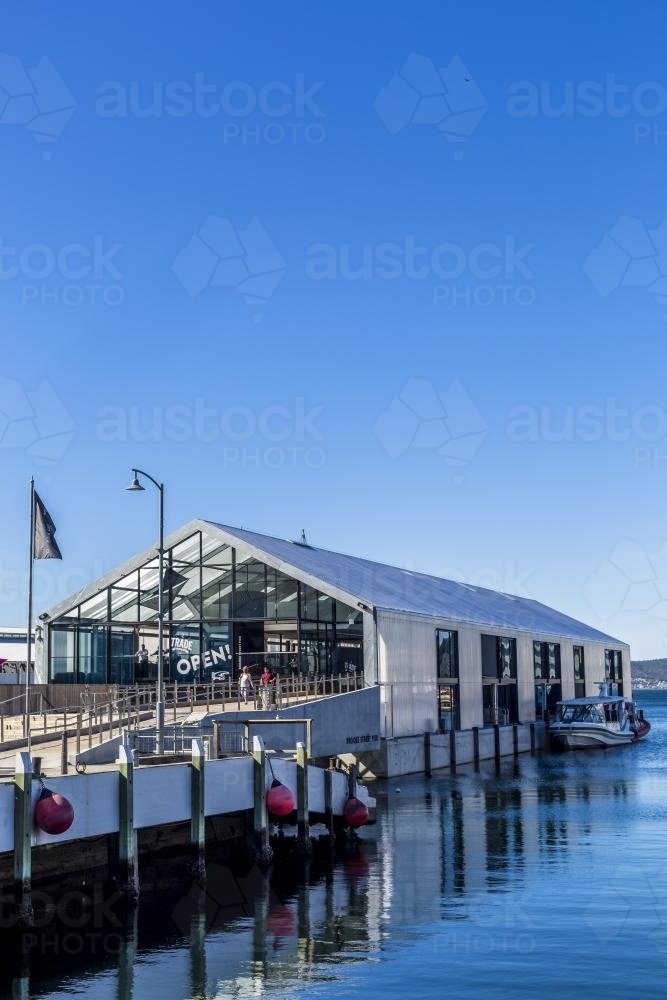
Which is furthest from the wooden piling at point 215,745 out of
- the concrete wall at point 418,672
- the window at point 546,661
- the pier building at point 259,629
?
the window at point 546,661

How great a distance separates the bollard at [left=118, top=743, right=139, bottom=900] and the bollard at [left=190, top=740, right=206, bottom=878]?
2427 millimetres

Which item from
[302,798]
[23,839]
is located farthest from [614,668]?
[23,839]

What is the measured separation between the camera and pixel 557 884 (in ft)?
91.0

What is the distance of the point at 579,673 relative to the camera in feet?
286

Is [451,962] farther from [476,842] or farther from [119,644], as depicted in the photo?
[119,644]

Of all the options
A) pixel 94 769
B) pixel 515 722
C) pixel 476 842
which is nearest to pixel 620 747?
pixel 515 722

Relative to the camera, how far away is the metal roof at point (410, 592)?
54625mm

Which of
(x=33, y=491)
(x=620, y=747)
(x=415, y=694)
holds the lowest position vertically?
(x=620, y=747)

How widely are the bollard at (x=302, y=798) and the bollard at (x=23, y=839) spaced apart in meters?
10.7

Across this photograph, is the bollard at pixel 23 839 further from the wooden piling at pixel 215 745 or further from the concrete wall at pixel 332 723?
the concrete wall at pixel 332 723

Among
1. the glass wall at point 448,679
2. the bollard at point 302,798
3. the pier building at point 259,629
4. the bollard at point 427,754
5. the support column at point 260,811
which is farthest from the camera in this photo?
the glass wall at point 448,679

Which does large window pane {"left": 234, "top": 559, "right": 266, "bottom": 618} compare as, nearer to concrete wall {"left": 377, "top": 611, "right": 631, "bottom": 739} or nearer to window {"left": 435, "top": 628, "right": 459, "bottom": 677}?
concrete wall {"left": 377, "top": 611, "right": 631, "bottom": 739}

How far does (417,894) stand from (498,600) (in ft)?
209

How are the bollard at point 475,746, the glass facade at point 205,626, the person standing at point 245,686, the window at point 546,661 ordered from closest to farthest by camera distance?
1. the person standing at point 245,686
2. the glass facade at point 205,626
3. the bollard at point 475,746
4. the window at point 546,661
